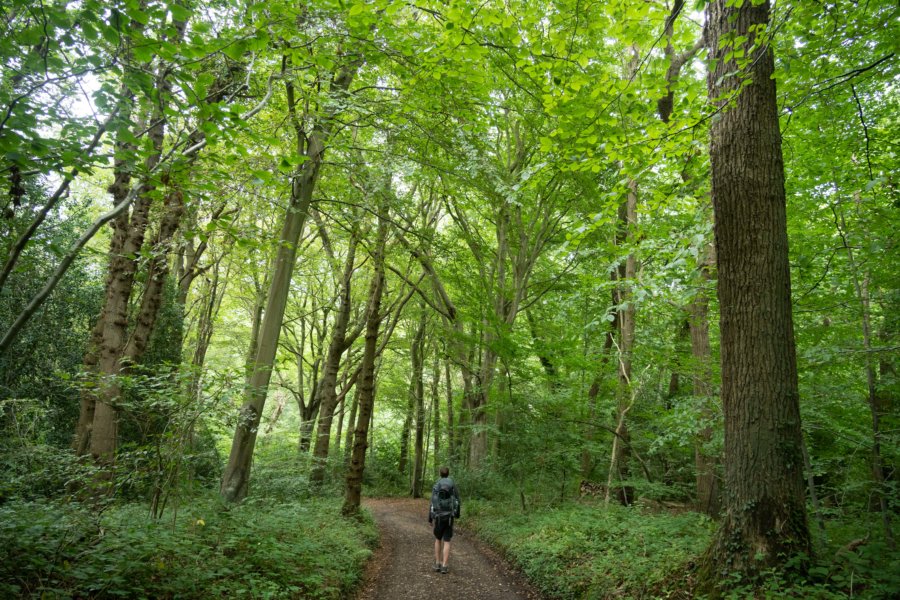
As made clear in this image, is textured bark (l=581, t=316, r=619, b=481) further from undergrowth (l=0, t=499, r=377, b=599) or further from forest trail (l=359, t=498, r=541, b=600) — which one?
→ undergrowth (l=0, t=499, r=377, b=599)

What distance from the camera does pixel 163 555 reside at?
4633mm

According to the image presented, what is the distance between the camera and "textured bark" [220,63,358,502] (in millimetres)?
8031

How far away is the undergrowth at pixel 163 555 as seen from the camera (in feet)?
12.2

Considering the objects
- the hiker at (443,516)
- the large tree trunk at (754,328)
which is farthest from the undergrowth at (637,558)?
the hiker at (443,516)

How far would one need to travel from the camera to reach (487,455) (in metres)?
14.7

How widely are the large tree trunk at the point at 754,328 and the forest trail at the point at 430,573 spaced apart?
397cm

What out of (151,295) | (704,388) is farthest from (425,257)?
(704,388)

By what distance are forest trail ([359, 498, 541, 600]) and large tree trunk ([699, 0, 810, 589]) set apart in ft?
13.0

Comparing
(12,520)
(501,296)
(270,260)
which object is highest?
(270,260)

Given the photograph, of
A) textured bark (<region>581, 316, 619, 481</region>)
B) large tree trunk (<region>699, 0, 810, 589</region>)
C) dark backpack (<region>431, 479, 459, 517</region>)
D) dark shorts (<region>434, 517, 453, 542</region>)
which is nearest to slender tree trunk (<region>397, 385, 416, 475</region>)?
textured bark (<region>581, 316, 619, 481</region>)

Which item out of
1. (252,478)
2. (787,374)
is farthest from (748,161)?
(252,478)

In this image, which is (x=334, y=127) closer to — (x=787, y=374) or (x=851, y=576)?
(x=787, y=374)

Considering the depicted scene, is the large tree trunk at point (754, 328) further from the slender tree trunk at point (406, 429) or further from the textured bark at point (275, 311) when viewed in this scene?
the slender tree trunk at point (406, 429)

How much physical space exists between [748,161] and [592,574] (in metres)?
5.55
